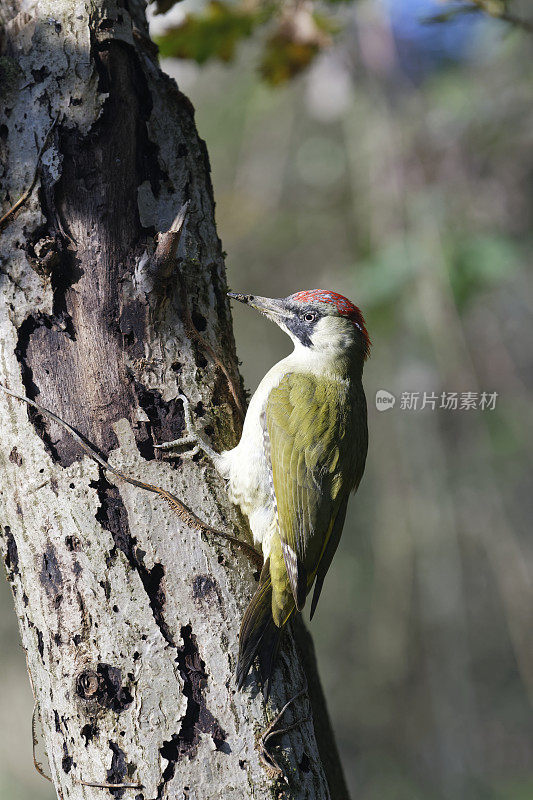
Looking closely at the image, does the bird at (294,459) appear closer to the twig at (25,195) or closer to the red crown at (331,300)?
the red crown at (331,300)

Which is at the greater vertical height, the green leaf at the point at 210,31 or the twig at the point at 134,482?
the green leaf at the point at 210,31

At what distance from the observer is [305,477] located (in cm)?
248

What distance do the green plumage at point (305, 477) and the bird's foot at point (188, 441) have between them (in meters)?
0.37

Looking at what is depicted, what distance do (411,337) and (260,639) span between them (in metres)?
3.63

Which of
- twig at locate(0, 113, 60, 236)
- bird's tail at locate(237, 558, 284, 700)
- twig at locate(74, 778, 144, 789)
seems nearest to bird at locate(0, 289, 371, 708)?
bird's tail at locate(237, 558, 284, 700)

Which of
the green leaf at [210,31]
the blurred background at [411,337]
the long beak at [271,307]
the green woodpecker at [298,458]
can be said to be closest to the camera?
the green woodpecker at [298,458]

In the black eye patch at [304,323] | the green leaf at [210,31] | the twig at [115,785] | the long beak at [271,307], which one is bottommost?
the twig at [115,785]

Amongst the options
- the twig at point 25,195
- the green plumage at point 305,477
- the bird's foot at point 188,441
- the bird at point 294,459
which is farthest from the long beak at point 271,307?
the twig at point 25,195

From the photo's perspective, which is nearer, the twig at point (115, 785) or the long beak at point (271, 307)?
the twig at point (115, 785)

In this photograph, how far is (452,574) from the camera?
488cm

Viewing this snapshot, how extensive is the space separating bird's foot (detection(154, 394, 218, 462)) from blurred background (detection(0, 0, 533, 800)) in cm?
200

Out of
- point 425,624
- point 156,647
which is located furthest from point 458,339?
point 425,624

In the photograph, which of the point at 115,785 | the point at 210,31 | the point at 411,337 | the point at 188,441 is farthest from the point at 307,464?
the point at 411,337

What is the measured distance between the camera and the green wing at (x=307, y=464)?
7.63 ft
